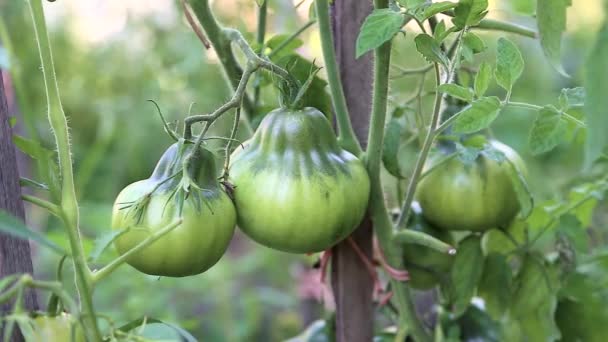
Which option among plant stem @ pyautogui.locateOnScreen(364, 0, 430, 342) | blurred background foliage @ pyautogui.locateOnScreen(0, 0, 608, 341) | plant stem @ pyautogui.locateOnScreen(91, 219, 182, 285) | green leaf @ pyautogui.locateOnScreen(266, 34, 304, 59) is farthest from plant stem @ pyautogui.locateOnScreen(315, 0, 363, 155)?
blurred background foliage @ pyautogui.locateOnScreen(0, 0, 608, 341)

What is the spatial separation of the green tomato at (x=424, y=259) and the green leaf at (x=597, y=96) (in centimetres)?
45

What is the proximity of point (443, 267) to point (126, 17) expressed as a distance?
5.87 feet

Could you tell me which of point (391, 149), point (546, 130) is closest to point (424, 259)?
point (391, 149)

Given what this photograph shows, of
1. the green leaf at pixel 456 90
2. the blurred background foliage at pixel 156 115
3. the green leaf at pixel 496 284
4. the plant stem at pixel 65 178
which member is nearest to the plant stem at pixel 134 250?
the plant stem at pixel 65 178

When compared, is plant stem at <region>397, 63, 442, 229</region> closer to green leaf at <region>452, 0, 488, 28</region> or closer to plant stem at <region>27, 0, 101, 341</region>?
green leaf at <region>452, 0, 488, 28</region>

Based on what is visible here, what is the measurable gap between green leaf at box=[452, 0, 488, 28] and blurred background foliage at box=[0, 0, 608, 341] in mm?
1083

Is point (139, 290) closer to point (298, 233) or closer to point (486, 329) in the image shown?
point (486, 329)

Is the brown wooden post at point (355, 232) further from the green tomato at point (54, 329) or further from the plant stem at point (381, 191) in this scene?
the green tomato at point (54, 329)

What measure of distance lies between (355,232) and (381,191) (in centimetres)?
8

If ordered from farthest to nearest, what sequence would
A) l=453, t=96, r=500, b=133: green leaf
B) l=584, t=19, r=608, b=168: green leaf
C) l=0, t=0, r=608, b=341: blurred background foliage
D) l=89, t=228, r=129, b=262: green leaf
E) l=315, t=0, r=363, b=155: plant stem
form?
l=0, t=0, r=608, b=341: blurred background foliage < l=315, t=0, r=363, b=155: plant stem < l=453, t=96, r=500, b=133: green leaf < l=89, t=228, r=129, b=262: green leaf < l=584, t=19, r=608, b=168: green leaf

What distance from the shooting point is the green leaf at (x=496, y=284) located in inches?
32.5

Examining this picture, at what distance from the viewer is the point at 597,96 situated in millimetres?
359

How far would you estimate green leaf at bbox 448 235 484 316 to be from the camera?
80 centimetres

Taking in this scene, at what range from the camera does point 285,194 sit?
0.58 metres
